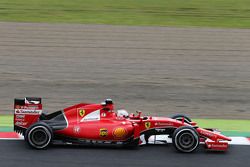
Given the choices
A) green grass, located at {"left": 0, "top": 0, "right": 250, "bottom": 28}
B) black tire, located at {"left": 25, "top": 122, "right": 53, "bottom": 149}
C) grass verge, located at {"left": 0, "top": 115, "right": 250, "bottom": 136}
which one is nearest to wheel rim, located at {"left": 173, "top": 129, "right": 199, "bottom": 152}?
grass verge, located at {"left": 0, "top": 115, "right": 250, "bottom": 136}

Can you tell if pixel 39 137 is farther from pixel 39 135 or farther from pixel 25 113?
pixel 25 113

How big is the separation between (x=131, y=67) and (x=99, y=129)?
8621mm

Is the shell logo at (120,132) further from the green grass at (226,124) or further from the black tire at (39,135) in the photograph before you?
the green grass at (226,124)

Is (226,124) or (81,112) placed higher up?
(81,112)

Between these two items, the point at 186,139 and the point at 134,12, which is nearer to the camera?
the point at 186,139

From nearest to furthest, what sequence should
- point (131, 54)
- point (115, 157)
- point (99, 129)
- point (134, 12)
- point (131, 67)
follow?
1. point (115, 157)
2. point (99, 129)
3. point (131, 67)
4. point (131, 54)
5. point (134, 12)

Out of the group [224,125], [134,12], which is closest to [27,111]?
[224,125]

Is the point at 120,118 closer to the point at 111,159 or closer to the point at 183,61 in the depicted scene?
the point at 111,159

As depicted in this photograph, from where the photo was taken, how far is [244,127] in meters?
11.7

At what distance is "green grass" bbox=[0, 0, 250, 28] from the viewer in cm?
2403

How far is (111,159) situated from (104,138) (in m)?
0.57

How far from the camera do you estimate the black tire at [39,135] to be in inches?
365

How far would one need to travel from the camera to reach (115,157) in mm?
9086

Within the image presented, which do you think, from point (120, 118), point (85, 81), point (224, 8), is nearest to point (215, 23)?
point (224, 8)
